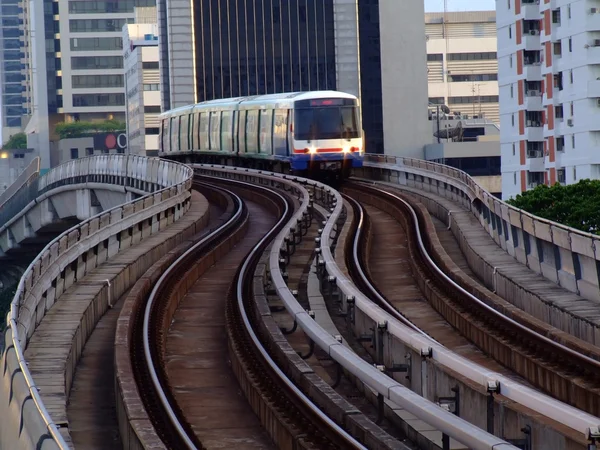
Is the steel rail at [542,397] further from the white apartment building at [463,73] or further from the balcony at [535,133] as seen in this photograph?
the white apartment building at [463,73]

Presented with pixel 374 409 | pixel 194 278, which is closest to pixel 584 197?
pixel 194 278

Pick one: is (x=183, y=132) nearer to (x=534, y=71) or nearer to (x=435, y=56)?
(x=534, y=71)

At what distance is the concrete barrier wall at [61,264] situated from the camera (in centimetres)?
1030

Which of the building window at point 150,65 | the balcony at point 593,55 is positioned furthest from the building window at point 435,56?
the balcony at point 593,55

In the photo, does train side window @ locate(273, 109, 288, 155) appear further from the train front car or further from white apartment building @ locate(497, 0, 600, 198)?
white apartment building @ locate(497, 0, 600, 198)

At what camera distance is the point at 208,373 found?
19.5 m

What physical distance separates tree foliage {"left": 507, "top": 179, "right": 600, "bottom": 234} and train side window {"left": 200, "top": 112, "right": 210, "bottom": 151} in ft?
64.1

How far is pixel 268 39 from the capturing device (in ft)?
378

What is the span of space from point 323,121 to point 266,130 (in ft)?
16.4

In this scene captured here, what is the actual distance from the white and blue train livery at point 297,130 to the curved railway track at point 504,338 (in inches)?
719

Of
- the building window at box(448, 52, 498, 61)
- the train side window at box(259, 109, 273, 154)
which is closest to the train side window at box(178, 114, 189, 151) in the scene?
the train side window at box(259, 109, 273, 154)

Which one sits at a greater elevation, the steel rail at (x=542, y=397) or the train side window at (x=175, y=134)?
the train side window at (x=175, y=134)

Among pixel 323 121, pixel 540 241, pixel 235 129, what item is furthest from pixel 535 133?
pixel 540 241

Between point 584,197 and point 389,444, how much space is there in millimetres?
35490
